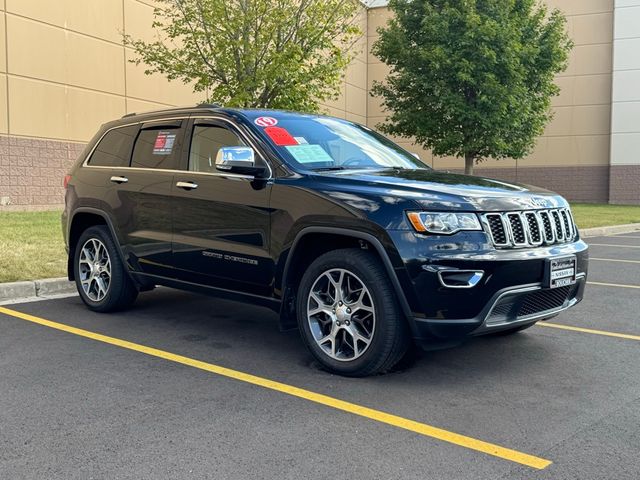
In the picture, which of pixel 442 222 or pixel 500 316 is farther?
pixel 500 316

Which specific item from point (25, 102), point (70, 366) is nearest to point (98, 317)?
point (70, 366)

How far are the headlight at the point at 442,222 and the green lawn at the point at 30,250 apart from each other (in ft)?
16.3

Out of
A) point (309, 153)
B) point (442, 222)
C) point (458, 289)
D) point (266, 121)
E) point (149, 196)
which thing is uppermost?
point (266, 121)

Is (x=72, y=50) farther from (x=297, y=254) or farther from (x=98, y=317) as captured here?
(x=297, y=254)

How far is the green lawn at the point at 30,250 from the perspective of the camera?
766cm

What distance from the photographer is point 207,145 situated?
18.2 ft

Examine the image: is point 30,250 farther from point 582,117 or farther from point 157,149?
point 582,117

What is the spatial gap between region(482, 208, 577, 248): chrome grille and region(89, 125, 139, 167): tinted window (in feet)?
11.7

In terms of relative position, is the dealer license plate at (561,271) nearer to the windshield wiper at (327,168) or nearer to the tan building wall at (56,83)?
the windshield wiper at (327,168)

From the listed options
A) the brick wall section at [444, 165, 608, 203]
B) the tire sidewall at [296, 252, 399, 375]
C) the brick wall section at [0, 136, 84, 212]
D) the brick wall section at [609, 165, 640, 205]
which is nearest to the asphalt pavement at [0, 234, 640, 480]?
the tire sidewall at [296, 252, 399, 375]

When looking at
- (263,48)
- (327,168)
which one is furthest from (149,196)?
(263,48)

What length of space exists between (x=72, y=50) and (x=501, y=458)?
Answer: 57.5 ft

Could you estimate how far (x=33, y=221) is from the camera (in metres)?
13.6

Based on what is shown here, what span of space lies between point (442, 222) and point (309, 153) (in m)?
1.39
